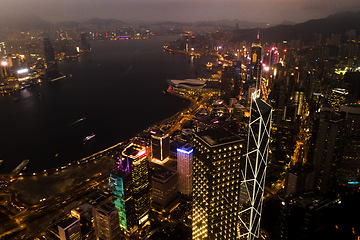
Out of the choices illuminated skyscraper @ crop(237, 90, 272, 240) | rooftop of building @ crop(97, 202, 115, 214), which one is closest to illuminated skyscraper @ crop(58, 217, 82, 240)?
rooftop of building @ crop(97, 202, 115, 214)

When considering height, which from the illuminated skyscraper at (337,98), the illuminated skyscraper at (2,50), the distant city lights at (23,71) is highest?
the illuminated skyscraper at (2,50)

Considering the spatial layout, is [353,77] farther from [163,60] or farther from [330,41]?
[163,60]

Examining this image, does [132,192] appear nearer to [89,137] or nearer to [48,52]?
[89,137]

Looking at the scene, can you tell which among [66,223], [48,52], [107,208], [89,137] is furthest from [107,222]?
[48,52]

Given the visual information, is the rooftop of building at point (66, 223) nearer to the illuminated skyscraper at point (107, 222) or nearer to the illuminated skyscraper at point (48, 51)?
the illuminated skyscraper at point (107, 222)

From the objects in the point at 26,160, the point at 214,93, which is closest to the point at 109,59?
the point at 214,93

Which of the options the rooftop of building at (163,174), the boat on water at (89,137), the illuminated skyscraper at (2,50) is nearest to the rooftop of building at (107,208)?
the rooftop of building at (163,174)

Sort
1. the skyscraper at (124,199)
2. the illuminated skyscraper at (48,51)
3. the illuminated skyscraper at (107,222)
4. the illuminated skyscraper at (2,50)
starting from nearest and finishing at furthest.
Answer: the illuminated skyscraper at (107,222) → the skyscraper at (124,199) → the illuminated skyscraper at (48,51) → the illuminated skyscraper at (2,50)
